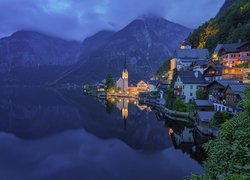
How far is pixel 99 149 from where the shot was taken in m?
38.3

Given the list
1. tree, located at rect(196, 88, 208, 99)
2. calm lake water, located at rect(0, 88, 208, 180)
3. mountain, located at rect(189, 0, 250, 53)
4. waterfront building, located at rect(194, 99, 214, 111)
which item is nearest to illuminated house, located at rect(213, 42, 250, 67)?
mountain, located at rect(189, 0, 250, 53)

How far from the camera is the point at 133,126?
55875mm

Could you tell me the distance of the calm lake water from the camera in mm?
27594

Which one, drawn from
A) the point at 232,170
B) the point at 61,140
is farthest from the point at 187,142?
the point at 232,170

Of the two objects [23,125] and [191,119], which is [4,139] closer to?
[23,125]

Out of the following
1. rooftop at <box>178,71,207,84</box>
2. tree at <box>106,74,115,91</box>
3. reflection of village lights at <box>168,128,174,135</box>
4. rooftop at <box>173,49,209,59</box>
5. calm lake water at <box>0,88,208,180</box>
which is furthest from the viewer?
tree at <box>106,74,115,91</box>

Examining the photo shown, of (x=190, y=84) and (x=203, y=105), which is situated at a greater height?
(x=190, y=84)

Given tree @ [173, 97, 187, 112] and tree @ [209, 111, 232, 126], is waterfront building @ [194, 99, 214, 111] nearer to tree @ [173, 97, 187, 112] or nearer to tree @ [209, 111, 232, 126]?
tree @ [173, 97, 187, 112]

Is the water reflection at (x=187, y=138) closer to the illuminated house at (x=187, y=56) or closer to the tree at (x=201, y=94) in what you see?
the tree at (x=201, y=94)

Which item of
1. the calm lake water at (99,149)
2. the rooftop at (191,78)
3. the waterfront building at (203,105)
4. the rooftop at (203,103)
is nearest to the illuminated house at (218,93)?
the rooftop at (203,103)

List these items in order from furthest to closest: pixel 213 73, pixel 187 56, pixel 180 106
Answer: pixel 187 56, pixel 213 73, pixel 180 106

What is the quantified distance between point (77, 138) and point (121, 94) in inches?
3728

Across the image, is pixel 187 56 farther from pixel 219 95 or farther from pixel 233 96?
pixel 233 96

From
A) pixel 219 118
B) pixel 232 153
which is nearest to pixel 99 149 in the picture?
pixel 219 118
